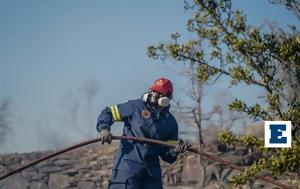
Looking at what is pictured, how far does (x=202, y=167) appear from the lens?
60.6ft

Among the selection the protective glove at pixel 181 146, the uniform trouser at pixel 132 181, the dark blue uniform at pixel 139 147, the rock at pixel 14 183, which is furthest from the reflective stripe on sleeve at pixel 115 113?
the rock at pixel 14 183

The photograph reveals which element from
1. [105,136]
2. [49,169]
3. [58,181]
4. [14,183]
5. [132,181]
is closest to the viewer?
[105,136]

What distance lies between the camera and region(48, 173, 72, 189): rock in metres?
18.7

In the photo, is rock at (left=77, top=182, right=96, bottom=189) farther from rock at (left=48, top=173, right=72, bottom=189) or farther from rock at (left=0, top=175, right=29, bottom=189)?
rock at (left=0, top=175, right=29, bottom=189)

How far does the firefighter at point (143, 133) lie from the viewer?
6.27 metres

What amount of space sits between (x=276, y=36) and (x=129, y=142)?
2600 mm

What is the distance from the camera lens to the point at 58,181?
18.9 m

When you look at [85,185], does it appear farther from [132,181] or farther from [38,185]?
[132,181]

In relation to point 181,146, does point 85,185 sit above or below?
below

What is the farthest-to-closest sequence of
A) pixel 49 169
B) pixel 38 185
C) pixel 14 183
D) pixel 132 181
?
1. pixel 49 169
2. pixel 38 185
3. pixel 14 183
4. pixel 132 181

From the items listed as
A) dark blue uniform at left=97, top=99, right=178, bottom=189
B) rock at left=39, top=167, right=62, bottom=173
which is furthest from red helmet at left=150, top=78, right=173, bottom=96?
→ rock at left=39, top=167, right=62, bottom=173

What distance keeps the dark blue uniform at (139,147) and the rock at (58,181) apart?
42.2ft

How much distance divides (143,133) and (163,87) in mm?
612

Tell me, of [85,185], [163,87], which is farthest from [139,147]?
[85,185]
